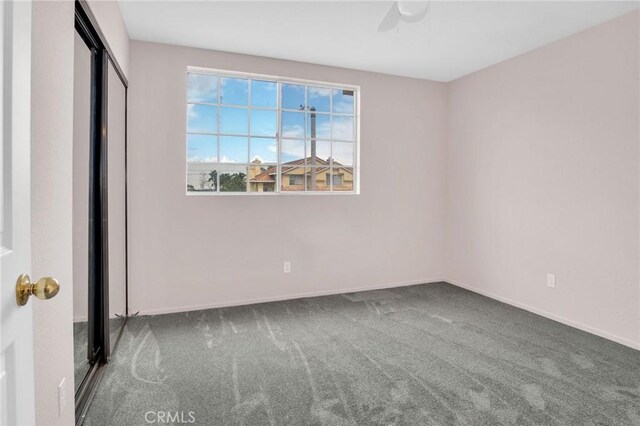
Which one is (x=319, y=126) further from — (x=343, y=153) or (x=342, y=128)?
(x=343, y=153)

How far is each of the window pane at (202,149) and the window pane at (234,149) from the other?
0.23 ft

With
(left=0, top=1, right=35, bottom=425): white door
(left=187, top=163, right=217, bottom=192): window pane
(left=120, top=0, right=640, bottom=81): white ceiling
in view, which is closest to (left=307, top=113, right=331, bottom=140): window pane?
(left=120, top=0, right=640, bottom=81): white ceiling

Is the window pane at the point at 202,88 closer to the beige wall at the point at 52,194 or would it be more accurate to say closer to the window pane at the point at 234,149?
the window pane at the point at 234,149

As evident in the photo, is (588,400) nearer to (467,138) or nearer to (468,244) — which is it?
(468,244)

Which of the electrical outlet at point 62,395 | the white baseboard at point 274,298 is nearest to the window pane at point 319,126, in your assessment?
the white baseboard at point 274,298

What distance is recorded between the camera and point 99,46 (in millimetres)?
2344

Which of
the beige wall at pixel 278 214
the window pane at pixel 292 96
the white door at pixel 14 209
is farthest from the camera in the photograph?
the window pane at pixel 292 96

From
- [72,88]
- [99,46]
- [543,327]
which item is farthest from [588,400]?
[99,46]

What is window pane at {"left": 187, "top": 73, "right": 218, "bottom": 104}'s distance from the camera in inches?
151

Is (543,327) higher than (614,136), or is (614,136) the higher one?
(614,136)

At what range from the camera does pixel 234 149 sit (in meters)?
4.00

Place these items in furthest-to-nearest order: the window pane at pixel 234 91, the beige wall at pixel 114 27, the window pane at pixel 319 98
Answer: the window pane at pixel 319 98, the window pane at pixel 234 91, the beige wall at pixel 114 27

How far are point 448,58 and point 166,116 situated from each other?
9.57 feet

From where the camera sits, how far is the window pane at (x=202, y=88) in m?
3.82
